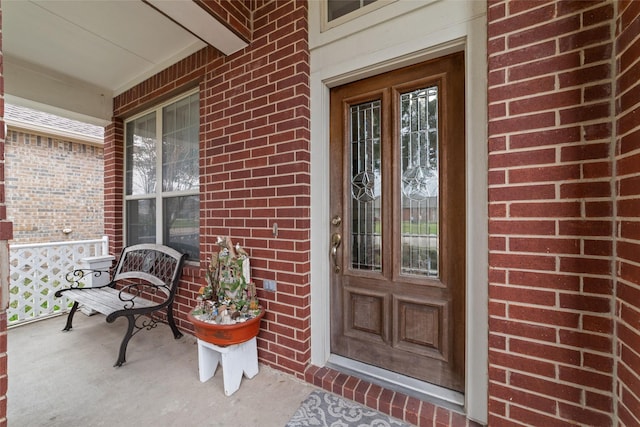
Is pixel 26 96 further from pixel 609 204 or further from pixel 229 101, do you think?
pixel 609 204

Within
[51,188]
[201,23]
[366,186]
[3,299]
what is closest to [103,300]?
[3,299]

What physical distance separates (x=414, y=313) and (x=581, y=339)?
2.53 feet

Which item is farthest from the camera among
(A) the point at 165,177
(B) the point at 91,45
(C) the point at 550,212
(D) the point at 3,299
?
(A) the point at 165,177

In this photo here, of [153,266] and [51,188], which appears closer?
[153,266]

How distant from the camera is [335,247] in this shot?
1.90m

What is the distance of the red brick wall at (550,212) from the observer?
3.47 ft

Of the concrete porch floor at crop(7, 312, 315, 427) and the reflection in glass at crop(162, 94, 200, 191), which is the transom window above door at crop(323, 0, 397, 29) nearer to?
the reflection in glass at crop(162, 94, 200, 191)

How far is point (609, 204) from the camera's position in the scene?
104 centimetres

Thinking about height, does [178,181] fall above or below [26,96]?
below

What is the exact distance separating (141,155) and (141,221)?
0.86 metres

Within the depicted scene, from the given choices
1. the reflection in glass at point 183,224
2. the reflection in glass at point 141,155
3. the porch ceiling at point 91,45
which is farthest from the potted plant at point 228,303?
the reflection in glass at point 141,155

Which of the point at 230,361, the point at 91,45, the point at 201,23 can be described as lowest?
the point at 230,361

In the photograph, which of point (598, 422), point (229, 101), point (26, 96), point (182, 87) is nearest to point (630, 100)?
point (598, 422)

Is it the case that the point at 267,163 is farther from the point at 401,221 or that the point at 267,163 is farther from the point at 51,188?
the point at 51,188
